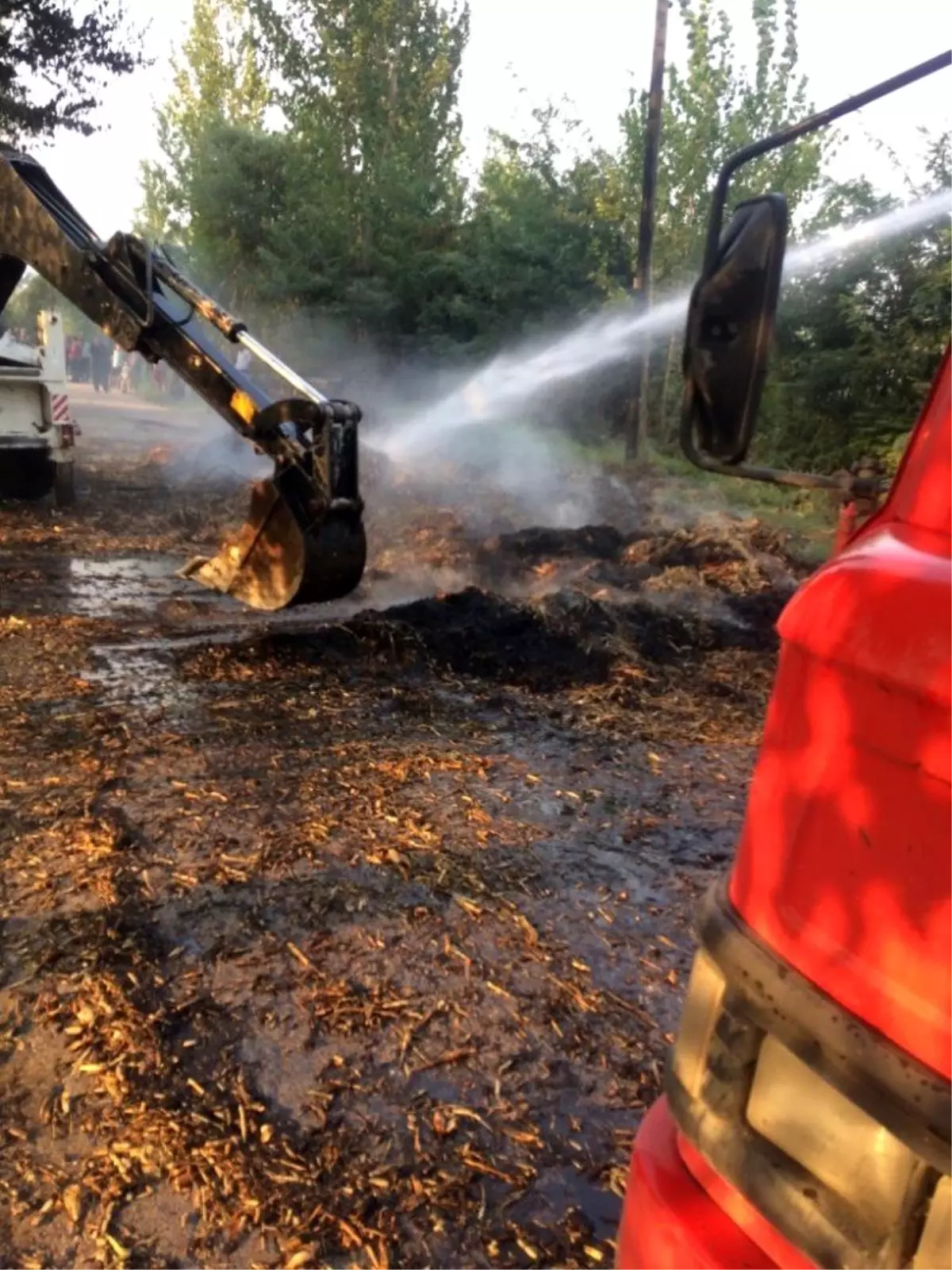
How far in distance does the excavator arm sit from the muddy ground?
2.40 feet

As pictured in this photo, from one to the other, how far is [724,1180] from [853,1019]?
39 centimetres

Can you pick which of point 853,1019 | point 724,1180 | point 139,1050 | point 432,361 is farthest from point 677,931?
point 432,361

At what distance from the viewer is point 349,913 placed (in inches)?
148

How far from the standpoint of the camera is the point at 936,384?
4.93ft

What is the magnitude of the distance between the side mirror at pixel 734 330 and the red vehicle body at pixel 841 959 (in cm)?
46

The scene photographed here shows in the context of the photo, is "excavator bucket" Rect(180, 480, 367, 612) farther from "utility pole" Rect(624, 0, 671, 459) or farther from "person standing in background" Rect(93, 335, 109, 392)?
"person standing in background" Rect(93, 335, 109, 392)

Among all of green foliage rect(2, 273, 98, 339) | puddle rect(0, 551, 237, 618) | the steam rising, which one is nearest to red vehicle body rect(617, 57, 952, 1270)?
puddle rect(0, 551, 237, 618)

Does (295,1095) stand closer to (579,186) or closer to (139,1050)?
(139,1050)

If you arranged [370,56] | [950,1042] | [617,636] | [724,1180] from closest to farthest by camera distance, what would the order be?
[950,1042]
[724,1180]
[617,636]
[370,56]

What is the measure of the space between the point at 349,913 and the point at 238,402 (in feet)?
11.8

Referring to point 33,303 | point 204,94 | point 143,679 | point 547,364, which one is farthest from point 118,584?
point 33,303

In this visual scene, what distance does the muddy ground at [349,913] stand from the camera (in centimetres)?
254

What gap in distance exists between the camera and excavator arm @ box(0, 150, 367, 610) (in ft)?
19.8

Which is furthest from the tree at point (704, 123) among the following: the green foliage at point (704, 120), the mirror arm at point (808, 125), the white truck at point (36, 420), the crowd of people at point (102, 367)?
the crowd of people at point (102, 367)
